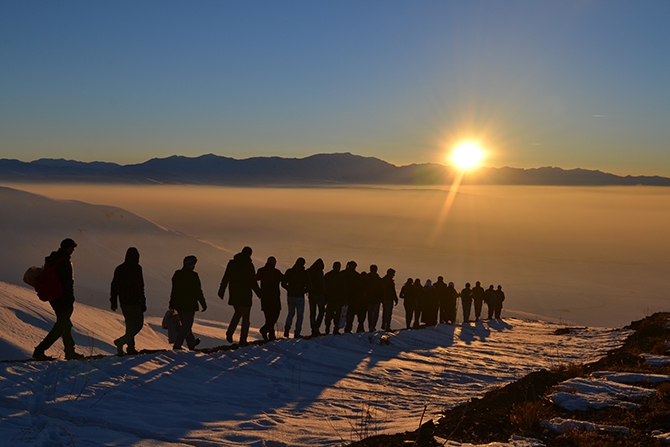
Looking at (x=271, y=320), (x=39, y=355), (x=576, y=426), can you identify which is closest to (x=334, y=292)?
(x=271, y=320)

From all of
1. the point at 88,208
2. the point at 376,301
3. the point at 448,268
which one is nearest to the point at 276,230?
→ the point at 448,268

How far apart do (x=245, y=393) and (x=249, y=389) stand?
→ 0.61ft

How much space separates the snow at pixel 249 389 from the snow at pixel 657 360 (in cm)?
172

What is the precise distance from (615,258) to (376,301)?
90763 millimetres

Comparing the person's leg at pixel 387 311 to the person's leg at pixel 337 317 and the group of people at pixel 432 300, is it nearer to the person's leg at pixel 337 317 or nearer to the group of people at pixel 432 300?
the group of people at pixel 432 300

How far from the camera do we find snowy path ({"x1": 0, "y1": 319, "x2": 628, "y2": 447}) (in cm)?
474

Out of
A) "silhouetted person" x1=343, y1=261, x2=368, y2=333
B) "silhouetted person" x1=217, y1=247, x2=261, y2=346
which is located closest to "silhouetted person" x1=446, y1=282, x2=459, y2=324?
"silhouetted person" x1=343, y1=261, x2=368, y2=333

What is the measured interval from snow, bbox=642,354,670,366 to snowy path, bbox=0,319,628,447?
181cm

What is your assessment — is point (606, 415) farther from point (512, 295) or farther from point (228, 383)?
point (512, 295)

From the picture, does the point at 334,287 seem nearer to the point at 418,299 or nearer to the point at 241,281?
the point at 241,281

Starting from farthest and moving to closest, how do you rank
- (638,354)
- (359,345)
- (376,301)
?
(376,301) < (359,345) < (638,354)

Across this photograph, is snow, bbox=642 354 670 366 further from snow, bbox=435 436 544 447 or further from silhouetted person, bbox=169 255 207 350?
silhouetted person, bbox=169 255 207 350

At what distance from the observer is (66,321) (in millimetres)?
7016

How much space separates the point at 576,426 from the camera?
16.8 feet
